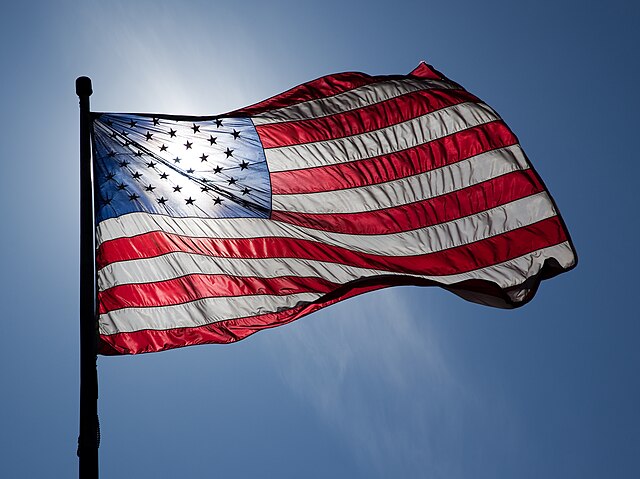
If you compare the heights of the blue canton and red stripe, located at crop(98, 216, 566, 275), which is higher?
the blue canton

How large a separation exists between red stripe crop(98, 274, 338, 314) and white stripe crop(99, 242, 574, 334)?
8 centimetres

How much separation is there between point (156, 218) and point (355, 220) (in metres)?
3.05

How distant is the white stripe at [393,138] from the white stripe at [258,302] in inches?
78.4

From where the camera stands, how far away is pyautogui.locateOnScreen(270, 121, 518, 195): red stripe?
14.7 metres

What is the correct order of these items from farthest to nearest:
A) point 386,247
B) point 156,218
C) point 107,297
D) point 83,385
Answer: point 386,247 → point 156,218 → point 107,297 → point 83,385

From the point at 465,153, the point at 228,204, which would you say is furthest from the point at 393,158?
the point at 228,204

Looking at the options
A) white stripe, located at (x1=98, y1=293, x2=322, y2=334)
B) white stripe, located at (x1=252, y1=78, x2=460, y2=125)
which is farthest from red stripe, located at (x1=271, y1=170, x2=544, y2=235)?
white stripe, located at (x1=252, y1=78, x2=460, y2=125)

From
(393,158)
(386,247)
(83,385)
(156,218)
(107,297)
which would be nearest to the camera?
(83,385)

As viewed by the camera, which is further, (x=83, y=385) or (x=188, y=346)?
(x=188, y=346)

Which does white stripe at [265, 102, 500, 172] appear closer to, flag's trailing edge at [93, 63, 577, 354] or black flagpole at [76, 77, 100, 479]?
flag's trailing edge at [93, 63, 577, 354]

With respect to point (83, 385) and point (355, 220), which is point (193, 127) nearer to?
point (355, 220)

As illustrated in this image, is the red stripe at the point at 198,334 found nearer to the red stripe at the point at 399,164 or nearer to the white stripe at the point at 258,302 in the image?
the white stripe at the point at 258,302

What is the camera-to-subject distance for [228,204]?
1410 cm

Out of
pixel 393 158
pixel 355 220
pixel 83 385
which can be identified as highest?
pixel 393 158
